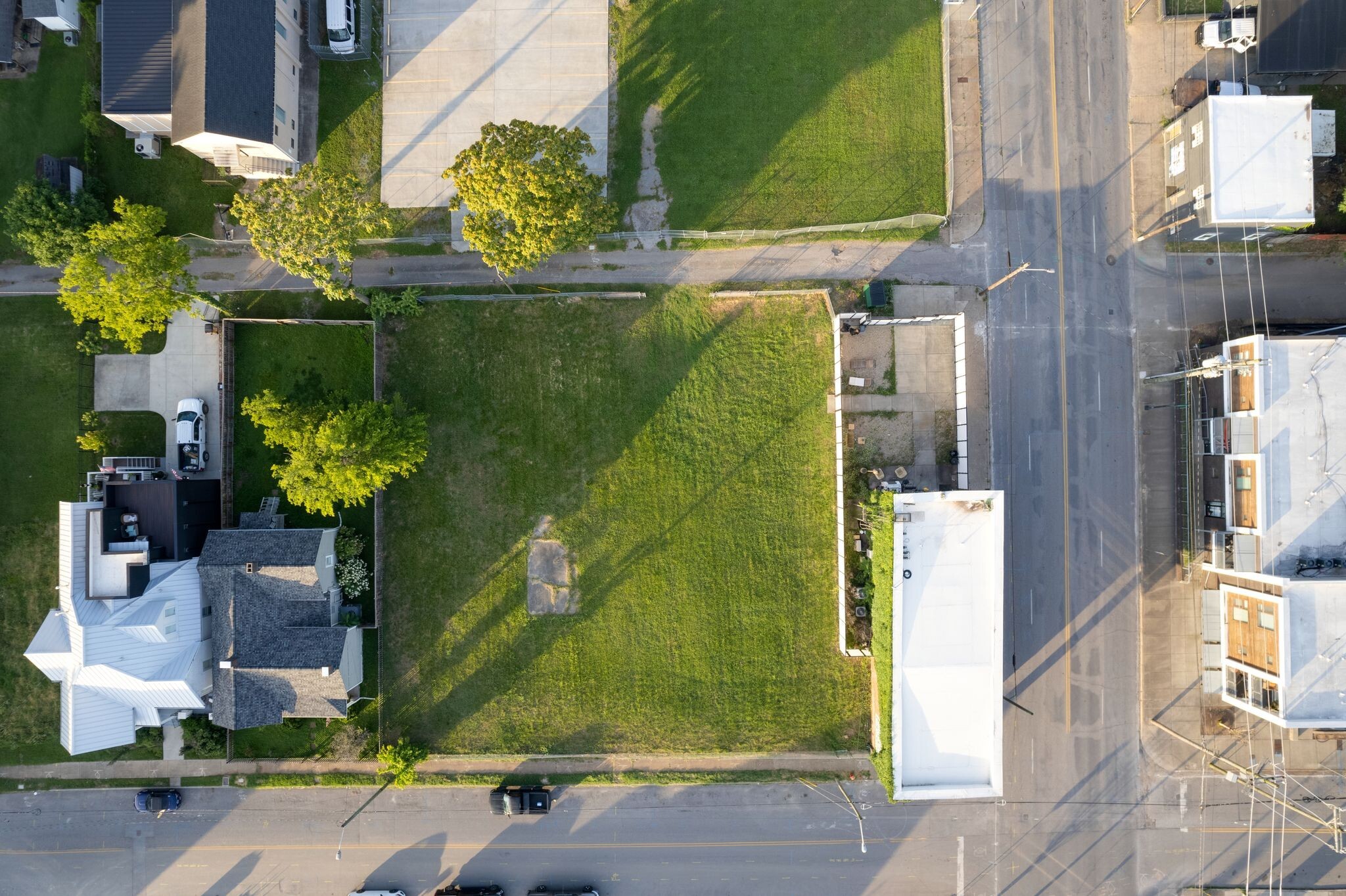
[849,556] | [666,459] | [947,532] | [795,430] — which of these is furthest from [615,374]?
[947,532]

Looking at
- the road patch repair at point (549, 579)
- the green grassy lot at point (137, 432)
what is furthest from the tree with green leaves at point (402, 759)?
the green grassy lot at point (137, 432)

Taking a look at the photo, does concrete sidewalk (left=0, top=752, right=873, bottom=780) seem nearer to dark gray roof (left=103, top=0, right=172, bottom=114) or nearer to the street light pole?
the street light pole

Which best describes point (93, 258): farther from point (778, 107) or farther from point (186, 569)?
point (778, 107)

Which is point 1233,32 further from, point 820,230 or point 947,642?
point 947,642

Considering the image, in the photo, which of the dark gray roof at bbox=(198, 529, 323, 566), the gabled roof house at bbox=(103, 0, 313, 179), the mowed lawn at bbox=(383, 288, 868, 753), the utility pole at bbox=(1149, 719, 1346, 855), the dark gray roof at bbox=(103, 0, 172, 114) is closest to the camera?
the gabled roof house at bbox=(103, 0, 313, 179)

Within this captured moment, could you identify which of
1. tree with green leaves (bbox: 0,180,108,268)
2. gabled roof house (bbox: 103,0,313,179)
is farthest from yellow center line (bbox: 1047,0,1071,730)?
tree with green leaves (bbox: 0,180,108,268)

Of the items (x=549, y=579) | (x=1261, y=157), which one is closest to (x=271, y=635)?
(x=549, y=579)

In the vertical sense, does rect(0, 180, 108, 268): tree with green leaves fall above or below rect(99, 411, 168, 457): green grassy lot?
above
